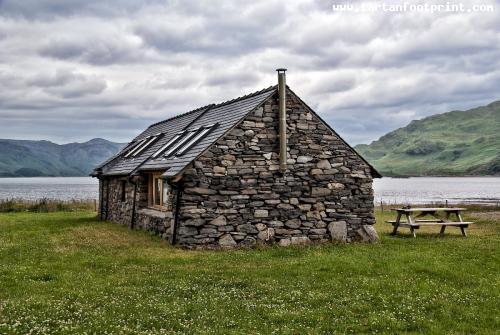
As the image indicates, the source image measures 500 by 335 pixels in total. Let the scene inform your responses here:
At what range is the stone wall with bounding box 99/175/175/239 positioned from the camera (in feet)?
67.6

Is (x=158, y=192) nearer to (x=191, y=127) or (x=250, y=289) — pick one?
(x=191, y=127)

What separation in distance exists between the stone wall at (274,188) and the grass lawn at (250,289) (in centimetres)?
115

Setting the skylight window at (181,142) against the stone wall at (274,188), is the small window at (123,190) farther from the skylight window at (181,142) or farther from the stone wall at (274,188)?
the stone wall at (274,188)

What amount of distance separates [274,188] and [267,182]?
348 mm

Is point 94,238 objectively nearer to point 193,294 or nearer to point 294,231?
point 294,231

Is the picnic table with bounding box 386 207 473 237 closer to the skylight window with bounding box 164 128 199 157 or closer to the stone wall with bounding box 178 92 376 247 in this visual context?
the stone wall with bounding box 178 92 376 247

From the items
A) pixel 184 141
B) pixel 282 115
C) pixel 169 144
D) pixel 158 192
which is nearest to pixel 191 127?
pixel 169 144

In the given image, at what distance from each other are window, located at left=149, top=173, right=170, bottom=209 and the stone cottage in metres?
1.22

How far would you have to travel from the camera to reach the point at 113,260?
51.6ft

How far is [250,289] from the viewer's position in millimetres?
11898

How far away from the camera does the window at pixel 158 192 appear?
896 inches

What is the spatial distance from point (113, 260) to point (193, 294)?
518 centimetres

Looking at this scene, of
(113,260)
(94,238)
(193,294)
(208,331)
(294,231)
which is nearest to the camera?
A: (208,331)

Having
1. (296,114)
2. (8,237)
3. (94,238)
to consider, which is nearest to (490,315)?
(296,114)
